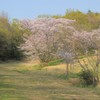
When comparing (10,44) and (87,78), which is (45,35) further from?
(10,44)

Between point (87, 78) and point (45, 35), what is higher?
point (45, 35)

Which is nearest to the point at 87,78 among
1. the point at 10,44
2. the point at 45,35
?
the point at 45,35

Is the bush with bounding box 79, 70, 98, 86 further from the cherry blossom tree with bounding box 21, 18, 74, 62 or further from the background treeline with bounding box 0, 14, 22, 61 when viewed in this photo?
the background treeline with bounding box 0, 14, 22, 61

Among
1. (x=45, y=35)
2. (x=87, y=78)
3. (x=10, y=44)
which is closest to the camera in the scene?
(x=87, y=78)

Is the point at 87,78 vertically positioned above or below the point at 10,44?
below

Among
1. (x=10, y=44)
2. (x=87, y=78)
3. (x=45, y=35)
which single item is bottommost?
(x=87, y=78)

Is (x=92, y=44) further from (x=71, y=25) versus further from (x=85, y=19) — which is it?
(x=85, y=19)

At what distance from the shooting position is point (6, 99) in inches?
431

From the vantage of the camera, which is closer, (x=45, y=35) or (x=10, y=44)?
(x=45, y=35)

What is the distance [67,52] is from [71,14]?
119 ft

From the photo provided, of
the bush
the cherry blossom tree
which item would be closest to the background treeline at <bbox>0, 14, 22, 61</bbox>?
the cherry blossom tree

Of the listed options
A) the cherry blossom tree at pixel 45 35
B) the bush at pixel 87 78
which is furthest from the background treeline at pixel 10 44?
the bush at pixel 87 78

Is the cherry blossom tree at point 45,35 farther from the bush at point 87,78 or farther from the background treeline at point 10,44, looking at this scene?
the background treeline at point 10,44

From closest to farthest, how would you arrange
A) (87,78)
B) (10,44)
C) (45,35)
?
1. (87,78)
2. (45,35)
3. (10,44)
